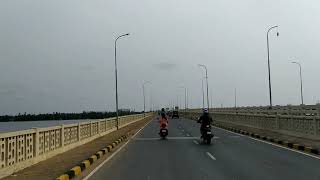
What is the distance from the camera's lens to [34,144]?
16156mm

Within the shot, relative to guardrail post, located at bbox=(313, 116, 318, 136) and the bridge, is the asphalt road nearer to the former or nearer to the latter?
the bridge

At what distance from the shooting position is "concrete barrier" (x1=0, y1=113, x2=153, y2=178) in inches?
515

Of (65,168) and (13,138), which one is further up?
(13,138)

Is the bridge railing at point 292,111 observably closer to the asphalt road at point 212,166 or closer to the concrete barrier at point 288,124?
the concrete barrier at point 288,124

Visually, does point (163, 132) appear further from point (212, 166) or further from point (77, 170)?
point (77, 170)

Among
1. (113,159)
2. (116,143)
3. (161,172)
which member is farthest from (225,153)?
(116,143)

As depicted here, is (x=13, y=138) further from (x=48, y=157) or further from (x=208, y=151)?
(x=208, y=151)

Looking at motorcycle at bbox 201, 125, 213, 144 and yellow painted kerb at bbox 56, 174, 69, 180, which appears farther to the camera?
motorcycle at bbox 201, 125, 213, 144

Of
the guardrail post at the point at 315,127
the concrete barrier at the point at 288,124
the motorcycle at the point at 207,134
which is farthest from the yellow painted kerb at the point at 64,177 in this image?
the guardrail post at the point at 315,127

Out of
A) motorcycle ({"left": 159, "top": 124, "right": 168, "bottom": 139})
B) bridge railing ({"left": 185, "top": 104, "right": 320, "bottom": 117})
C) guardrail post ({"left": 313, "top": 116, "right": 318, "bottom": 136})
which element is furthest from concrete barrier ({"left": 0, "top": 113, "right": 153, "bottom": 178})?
bridge railing ({"left": 185, "top": 104, "right": 320, "bottom": 117})

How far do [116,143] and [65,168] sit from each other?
12.1m

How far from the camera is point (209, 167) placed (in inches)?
579

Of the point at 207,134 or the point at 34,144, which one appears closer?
the point at 34,144

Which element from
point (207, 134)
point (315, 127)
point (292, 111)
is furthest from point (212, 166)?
point (292, 111)
